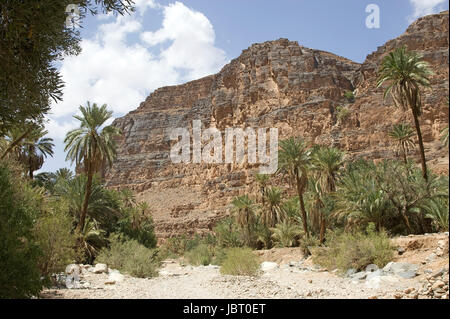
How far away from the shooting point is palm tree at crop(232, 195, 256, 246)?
117 ft

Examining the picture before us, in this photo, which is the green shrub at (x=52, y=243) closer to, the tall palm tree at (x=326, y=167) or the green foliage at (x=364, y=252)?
the green foliage at (x=364, y=252)

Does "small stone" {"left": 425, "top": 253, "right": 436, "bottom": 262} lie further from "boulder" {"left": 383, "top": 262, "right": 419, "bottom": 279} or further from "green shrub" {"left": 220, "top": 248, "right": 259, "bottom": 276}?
"green shrub" {"left": 220, "top": 248, "right": 259, "bottom": 276}

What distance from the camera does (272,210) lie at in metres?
36.5

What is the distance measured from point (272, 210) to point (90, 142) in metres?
19.9

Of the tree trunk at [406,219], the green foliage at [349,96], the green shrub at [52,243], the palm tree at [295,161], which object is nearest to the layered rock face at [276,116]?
the green foliage at [349,96]

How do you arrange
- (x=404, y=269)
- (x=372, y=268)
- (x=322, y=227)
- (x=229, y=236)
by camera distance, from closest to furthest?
(x=404, y=269), (x=372, y=268), (x=322, y=227), (x=229, y=236)

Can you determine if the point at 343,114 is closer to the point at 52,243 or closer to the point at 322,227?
the point at 322,227

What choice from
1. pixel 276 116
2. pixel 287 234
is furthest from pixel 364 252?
pixel 276 116

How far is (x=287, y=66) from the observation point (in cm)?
9031

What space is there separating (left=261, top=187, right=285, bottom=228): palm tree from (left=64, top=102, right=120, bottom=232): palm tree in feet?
59.9

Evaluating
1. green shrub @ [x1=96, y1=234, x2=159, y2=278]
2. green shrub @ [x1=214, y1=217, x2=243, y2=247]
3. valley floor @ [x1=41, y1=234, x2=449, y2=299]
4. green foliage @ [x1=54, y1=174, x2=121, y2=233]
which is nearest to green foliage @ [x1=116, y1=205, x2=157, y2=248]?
green foliage @ [x1=54, y1=174, x2=121, y2=233]

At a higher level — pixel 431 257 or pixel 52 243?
pixel 52 243

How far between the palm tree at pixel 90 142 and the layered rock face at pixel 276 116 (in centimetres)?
4812

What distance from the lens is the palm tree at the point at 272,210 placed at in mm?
35969
